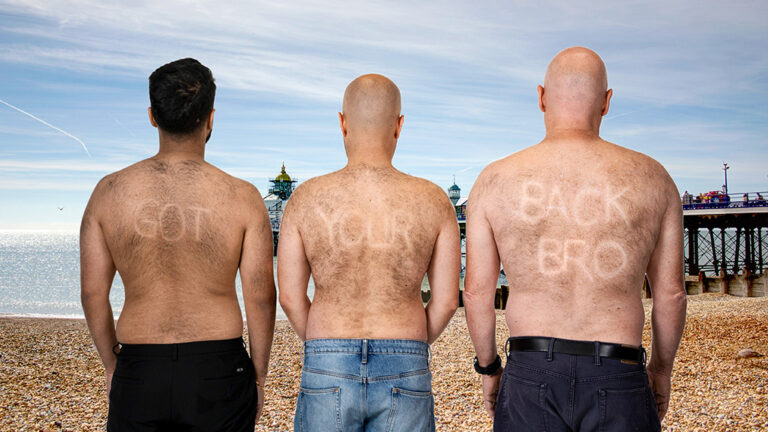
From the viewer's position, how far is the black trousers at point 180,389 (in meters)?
2.83

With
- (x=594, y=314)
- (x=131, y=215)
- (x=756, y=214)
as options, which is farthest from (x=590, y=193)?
(x=756, y=214)

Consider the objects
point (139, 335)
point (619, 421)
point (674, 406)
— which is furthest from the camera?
Result: point (674, 406)

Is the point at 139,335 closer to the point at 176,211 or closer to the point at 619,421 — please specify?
the point at 176,211

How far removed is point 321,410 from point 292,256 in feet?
2.61

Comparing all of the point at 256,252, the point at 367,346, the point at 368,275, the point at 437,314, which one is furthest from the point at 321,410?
the point at 256,252

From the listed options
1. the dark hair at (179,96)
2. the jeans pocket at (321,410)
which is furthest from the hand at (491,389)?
the dark hair at (179,96)

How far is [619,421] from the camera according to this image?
2574mm

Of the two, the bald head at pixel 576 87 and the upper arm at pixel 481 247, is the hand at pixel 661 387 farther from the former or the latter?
the bald head at pixel 576 87

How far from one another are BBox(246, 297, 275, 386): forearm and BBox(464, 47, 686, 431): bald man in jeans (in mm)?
1082

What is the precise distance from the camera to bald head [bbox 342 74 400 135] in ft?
10.1

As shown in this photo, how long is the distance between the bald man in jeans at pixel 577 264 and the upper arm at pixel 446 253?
0.09 metres

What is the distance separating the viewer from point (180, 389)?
283 centimetres

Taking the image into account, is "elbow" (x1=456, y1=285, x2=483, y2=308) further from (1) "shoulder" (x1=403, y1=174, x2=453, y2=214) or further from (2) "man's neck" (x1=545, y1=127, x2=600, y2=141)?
(2) "man's neck" (x1=545, y1=127, x2=600, y2=141)

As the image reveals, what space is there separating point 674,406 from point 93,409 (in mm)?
7304
